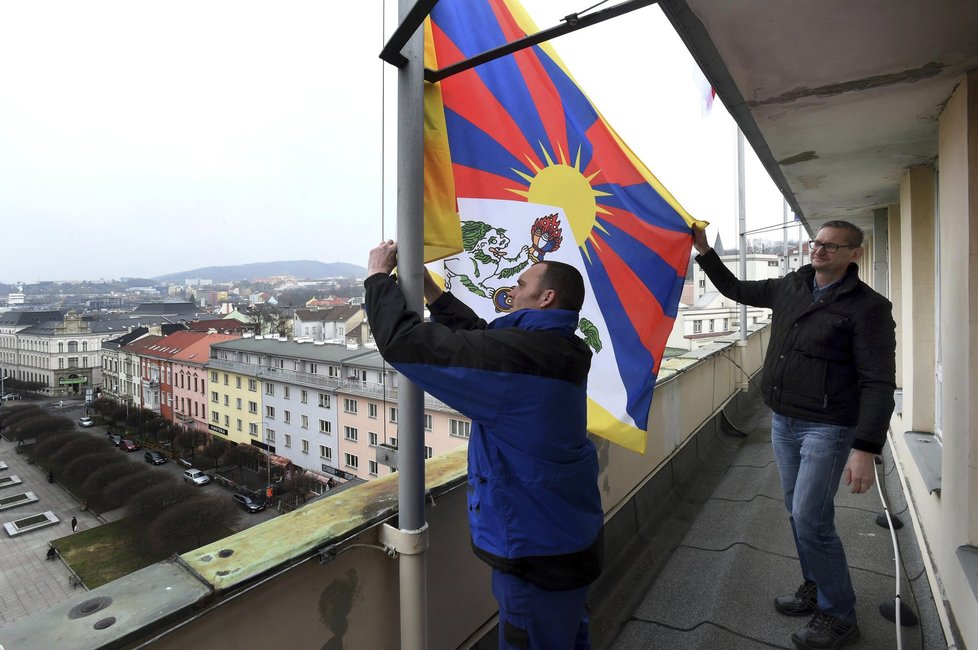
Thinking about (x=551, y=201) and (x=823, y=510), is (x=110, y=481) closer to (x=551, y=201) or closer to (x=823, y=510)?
(x=551, y=201)

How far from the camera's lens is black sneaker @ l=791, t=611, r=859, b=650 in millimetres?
2004

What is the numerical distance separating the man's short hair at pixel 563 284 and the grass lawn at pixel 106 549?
29.8 ft

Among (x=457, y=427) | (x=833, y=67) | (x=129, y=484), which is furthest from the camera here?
(x=129, y=484)

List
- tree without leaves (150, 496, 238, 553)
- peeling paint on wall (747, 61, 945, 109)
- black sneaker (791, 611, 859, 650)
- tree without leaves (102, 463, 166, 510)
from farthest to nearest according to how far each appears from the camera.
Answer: tree without leaves (102, 463, 166, 510)
tree without leaves (150, 496, 238, 553)
black sneaker (791, 611, 859, 650)
peeling paint on wall (747, 61, 945, 109)

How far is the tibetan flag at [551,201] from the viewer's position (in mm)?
1649

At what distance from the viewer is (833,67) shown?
5.71 ft

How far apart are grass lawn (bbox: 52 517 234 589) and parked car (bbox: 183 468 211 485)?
9.20ft

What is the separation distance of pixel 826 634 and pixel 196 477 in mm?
15039

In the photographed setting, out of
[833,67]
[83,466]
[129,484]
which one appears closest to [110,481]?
[129,484]

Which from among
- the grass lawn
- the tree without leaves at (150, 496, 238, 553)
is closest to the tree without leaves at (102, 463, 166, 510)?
the grass lawn

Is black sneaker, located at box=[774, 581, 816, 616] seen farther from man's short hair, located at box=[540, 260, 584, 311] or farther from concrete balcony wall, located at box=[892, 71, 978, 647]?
man's short hair, located at box=[540, 260, 584, 311]

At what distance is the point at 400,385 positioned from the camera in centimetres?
143

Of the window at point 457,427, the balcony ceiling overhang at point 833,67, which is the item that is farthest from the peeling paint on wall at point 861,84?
the window at point 457,427

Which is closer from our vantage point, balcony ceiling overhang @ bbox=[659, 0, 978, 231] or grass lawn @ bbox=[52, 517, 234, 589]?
balcony ceiling overhang @ bbox=[659, 0, 978, 231]
